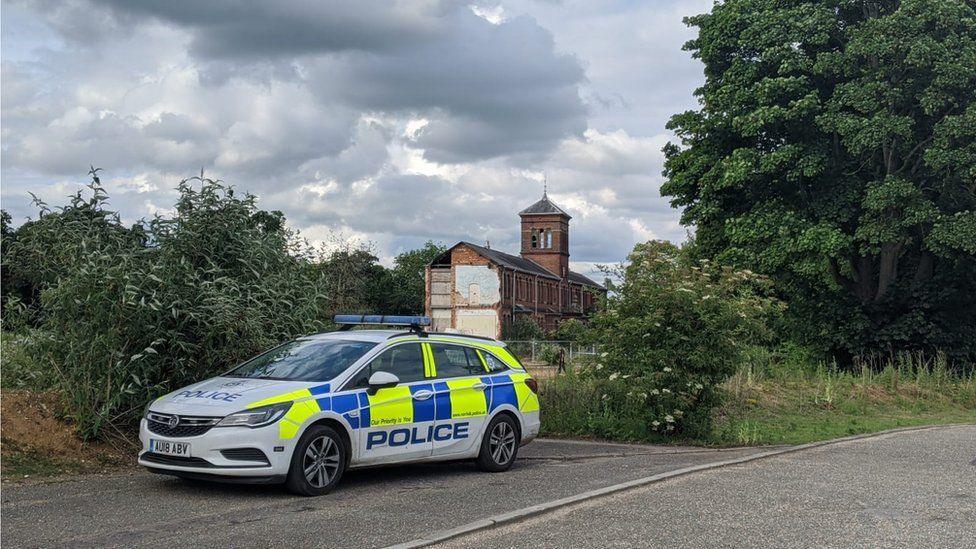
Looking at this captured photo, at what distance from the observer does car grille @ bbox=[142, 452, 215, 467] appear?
29.4ft

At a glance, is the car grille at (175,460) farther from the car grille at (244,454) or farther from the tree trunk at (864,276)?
the tree trunk at (864,276)

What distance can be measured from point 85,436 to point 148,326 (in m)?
1.44

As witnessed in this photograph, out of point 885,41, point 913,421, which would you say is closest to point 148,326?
point 913,421

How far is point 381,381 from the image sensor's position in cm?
998

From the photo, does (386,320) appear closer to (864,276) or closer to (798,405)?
(798,405)

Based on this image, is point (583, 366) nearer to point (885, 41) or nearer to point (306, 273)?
point (306, 273)

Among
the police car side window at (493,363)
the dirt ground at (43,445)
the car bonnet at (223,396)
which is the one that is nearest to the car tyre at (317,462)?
the car bonnet at (223,396)

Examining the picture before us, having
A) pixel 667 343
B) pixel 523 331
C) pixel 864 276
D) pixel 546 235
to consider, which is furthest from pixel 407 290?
pixel 667 343

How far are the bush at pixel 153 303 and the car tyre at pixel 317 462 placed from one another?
8.97 feet

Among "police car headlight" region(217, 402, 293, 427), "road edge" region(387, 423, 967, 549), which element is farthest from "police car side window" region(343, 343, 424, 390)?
"road edge" region(387, 423, 967, 549)

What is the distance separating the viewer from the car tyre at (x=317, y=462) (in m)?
9.17

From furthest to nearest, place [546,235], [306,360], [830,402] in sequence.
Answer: [546,235] < [830,402] < [306,360]

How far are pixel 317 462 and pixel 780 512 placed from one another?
443 centimetres

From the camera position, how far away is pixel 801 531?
A: 8070 millimetres
